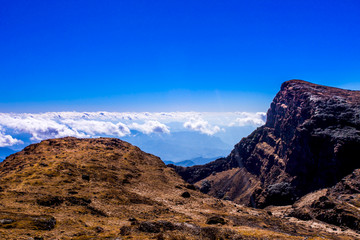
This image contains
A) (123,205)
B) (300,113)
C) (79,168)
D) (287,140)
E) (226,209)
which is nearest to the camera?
(123,205)

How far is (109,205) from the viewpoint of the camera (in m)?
54.5

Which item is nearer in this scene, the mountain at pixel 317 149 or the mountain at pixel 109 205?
the mountain at pixel 109 205

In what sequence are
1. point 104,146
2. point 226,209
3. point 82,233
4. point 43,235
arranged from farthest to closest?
point 104,146, point 226,209, point 82,233, point 43,235

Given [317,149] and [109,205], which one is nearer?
[109,205]

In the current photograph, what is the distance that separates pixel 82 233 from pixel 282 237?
3508 cm

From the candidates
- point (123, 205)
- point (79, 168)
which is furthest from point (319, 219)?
point (79, 168)

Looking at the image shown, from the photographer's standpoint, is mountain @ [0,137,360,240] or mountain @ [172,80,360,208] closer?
mountain @ [0,137,360,240]

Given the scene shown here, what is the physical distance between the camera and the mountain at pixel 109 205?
35906 millimetres

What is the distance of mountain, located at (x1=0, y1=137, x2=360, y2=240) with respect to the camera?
35.9 meters

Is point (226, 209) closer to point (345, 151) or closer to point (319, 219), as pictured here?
point (319, 219)

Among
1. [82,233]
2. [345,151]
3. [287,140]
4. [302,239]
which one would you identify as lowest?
[302,239]

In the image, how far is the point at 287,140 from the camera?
7835 inches

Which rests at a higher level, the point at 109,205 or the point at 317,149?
the point at 317,149

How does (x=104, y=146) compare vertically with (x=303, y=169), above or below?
above
